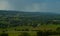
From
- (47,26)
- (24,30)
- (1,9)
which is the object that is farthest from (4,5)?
(47,26)

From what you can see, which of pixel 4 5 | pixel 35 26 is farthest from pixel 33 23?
pixel 4 5

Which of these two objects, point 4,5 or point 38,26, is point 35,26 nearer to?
point 38,26

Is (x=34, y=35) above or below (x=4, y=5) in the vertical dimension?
below

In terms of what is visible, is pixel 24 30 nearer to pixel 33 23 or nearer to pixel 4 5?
pixel 33 23

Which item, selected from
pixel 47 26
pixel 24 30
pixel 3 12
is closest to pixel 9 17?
pixel 3 12

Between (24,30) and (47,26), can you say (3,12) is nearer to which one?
(24,30)


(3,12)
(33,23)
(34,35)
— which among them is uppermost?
(3,12)

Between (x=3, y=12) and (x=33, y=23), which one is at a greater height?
(x=3, y=12)
